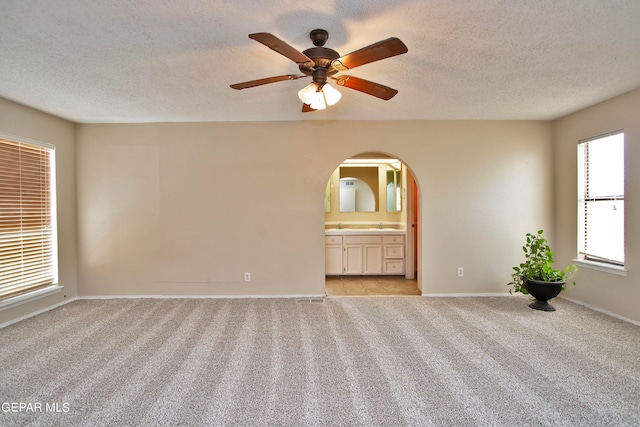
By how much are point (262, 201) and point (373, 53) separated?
266cm

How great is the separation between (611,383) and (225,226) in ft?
12.8

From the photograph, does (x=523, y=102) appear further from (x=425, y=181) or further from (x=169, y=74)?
(x=169, y=74)

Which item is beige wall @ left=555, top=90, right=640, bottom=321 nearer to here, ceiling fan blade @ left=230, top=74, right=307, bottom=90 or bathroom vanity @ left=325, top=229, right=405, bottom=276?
bathroom vanity @ left=325, top=229, right=405, bottom=276

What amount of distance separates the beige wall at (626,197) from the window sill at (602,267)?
1.8 inches

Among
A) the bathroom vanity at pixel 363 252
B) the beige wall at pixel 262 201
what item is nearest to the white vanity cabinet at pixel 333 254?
the bathroom vanity at pixel 363 252

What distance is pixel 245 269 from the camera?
3.98 meters

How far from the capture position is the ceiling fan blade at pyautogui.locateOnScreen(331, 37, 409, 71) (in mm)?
1541

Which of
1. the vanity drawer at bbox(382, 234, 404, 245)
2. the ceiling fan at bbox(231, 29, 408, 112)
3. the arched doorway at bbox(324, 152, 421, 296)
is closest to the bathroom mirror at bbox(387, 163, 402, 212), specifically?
the arched doorway at bbox(324, 152, 421, 296)

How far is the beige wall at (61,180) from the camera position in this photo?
326 centimetres

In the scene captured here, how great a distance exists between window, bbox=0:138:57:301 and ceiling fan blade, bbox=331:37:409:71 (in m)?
3.63

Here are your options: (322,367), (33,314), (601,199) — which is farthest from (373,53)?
(33,314)

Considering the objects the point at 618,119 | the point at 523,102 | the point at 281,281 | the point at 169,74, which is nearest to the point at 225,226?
the point at 281,281

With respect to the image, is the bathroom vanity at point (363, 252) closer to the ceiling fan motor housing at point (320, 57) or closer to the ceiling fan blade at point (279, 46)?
the ceiling fan motor housing at point (320, 57)

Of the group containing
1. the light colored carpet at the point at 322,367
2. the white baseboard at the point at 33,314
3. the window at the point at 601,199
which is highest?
the window at the point at 601,199
